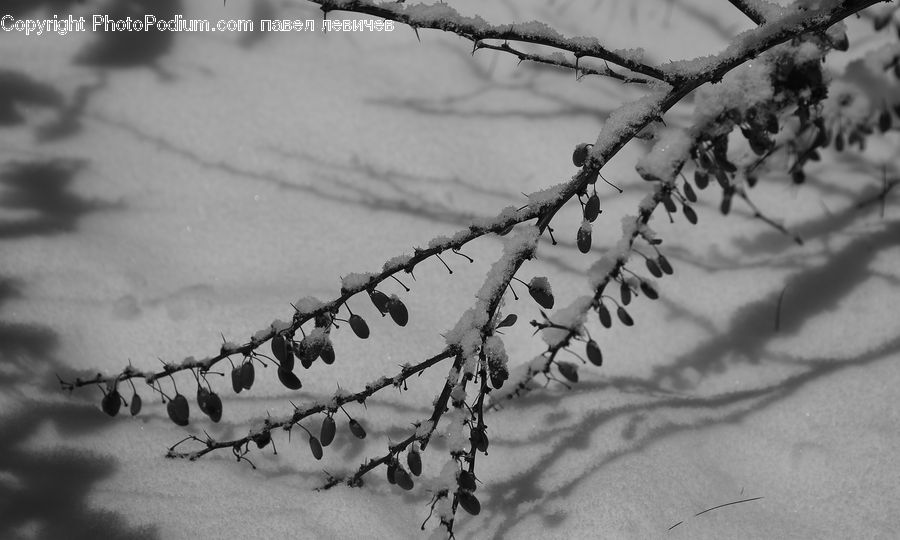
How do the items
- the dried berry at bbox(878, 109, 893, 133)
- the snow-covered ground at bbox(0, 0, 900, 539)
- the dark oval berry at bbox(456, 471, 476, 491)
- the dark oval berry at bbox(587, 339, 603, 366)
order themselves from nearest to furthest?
the dark oval berry at bbox(456, 471, 476, 491)
the dark oval berry at bbox(587, 339, 603, 366)
the snow-covered ground at bbox(0, 0, 900, 539)
the dried berry at bbox(878, 109, 893, 133)

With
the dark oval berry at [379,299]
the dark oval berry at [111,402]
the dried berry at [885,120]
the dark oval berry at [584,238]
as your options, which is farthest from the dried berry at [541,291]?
the dried berry at [885,120]

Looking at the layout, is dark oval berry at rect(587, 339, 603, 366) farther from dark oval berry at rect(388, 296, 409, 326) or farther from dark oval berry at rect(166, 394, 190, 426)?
dark oval berry at rect(166, 394, 190, 426)

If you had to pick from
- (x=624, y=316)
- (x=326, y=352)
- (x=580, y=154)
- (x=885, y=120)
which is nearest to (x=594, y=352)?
(x=624, y=316)

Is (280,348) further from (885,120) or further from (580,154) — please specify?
(885,120)

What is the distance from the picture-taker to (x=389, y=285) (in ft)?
5.42

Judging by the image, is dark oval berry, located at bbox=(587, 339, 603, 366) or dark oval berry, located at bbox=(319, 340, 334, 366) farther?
dark oval berry, located at bbox=(587, 339, 603, 366)

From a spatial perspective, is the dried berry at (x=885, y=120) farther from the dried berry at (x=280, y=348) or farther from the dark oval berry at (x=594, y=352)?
the dried berry at (x=280, y=348)

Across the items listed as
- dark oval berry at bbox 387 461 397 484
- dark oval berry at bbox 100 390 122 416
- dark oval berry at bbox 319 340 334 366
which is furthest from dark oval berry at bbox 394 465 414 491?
dark oval berry at bbox 100 390 122 416

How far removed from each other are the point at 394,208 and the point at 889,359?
44.9 inches

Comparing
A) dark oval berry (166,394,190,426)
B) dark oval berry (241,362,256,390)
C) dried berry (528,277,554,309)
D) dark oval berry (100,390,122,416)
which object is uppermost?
dried berry (528,277,554,309)

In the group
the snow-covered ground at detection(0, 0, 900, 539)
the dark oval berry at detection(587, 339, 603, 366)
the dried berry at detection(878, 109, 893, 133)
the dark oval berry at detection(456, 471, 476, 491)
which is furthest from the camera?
the dried berry at detection(878, 109, 893, 133)

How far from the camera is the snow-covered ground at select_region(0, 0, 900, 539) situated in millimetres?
1213

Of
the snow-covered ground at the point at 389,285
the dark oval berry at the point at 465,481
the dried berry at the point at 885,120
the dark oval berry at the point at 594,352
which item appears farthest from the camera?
the dried berry at the point at 885,120

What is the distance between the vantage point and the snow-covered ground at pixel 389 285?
1.21 meters
